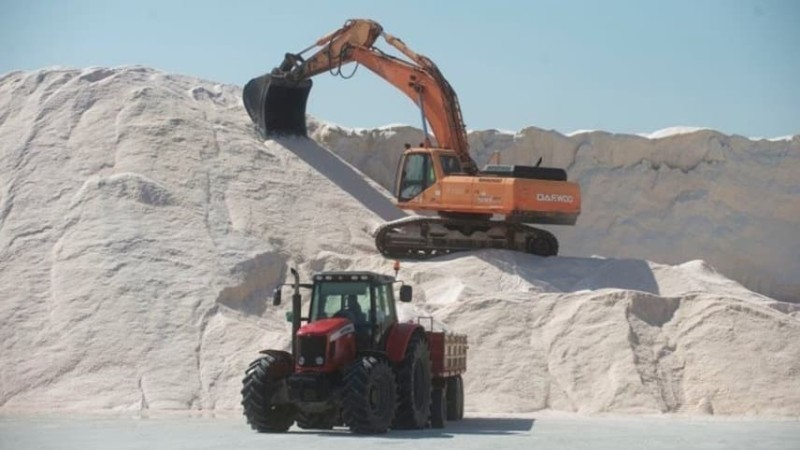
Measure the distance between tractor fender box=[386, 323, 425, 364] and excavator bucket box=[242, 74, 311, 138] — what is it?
47.1ft

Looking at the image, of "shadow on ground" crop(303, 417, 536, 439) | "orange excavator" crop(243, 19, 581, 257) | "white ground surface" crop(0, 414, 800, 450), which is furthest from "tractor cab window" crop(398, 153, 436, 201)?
"white ground surface" crop(0, 414, 800, 450)

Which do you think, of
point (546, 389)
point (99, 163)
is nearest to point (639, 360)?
point (546, 389)

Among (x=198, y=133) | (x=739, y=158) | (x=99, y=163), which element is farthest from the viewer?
(x=739, y=158)

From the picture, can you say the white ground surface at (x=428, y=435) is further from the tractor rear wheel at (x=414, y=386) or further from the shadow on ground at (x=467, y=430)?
the tractor rear wheel at (x=414, y=386)

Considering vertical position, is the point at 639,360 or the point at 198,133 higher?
the point at 198,133

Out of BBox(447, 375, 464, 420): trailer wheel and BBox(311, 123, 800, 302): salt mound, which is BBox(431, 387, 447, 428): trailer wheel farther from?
BBox(311, 123, 800, 302): salt mound

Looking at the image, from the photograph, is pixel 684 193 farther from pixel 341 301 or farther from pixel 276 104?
pixel 341 301

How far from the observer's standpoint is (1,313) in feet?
73.4

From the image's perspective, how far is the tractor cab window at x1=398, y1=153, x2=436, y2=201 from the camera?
27266 mm

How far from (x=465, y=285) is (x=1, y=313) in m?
7.55

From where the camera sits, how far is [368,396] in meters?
15.4

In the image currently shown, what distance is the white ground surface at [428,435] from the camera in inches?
544

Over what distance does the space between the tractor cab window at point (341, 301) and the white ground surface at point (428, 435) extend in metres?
1.33

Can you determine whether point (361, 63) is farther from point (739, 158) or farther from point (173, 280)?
point (739, 158)
